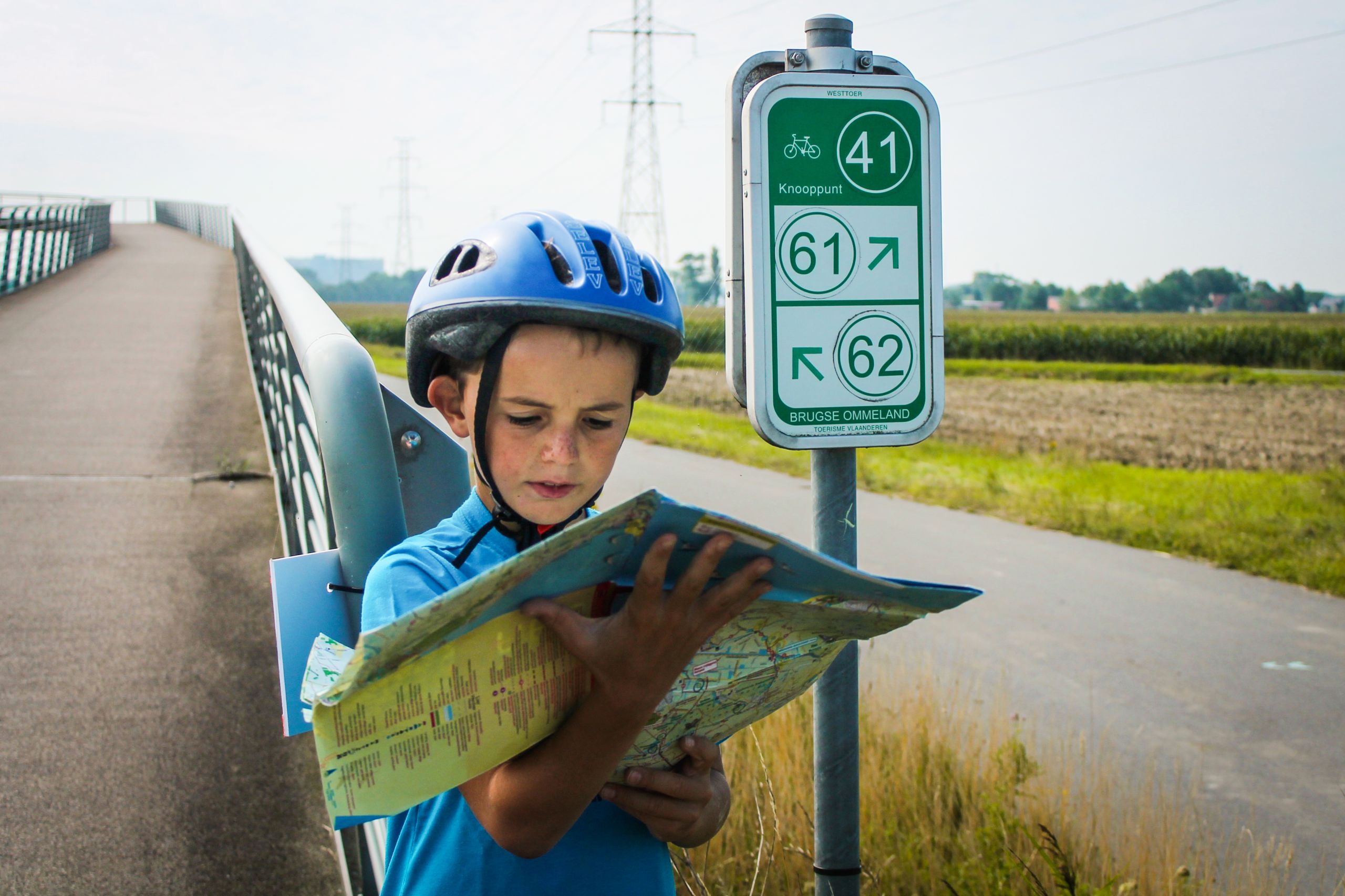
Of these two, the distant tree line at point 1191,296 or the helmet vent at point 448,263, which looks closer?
the helmet vent at point 448,263

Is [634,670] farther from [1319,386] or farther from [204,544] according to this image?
[1319,386]

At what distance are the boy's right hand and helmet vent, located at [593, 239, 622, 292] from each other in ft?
1.67

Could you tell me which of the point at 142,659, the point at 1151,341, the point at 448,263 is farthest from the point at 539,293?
the point at 1151,341

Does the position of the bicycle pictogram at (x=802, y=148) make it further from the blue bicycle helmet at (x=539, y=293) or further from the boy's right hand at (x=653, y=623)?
the boy's right hand at (x=653, y=623)

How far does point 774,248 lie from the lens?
1780 mm

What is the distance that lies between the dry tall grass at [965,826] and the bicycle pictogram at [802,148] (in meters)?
1.45

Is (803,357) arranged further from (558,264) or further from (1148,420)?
(1148,420)

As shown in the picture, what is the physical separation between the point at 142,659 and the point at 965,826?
273 cm

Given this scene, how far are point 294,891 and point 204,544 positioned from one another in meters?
2.46

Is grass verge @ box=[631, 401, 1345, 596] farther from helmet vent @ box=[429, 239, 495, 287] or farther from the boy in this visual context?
helmet vent @ box=[429, 239, 495, 287]

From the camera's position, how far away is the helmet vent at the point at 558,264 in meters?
1.42

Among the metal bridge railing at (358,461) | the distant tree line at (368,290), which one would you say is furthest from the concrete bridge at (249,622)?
the distant tree line at (368,290)

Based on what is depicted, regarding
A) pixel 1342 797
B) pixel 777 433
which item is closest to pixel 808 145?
pixel 777 433

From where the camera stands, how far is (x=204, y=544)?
469 cm
